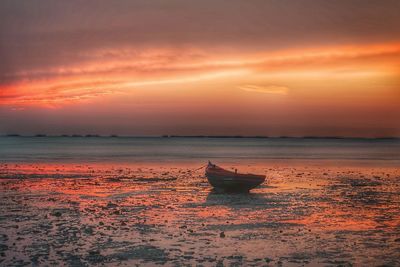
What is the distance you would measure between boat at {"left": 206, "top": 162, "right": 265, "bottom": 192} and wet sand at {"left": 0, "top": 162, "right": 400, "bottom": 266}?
0.93 m

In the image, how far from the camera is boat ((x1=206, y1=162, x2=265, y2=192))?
34.2 m

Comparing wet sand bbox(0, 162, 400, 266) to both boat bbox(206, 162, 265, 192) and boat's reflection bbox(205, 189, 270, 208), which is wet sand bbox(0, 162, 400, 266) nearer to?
boat's reflection bbox(205, 189, 270, 208)

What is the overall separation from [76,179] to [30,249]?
1106 inches

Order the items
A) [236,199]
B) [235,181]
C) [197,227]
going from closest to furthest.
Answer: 1. [197,227]
2. [236,199]
3. [235,181]

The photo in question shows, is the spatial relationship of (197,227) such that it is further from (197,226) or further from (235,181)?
(235,181)

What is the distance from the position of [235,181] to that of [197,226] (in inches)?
523

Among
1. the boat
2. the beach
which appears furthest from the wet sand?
the boat

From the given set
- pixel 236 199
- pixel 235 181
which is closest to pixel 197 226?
pixel 236 199

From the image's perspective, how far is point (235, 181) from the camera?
34.3 meters

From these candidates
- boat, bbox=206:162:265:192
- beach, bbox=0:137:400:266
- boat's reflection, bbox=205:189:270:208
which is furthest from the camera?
boat, bbox=206:162:265:192

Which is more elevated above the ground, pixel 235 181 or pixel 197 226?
pixel 235 181

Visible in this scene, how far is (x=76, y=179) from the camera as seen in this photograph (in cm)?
4447

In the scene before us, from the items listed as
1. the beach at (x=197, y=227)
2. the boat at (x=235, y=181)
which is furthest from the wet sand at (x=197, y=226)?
the boat at (x=235, y=181)

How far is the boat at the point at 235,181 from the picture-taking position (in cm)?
3425
